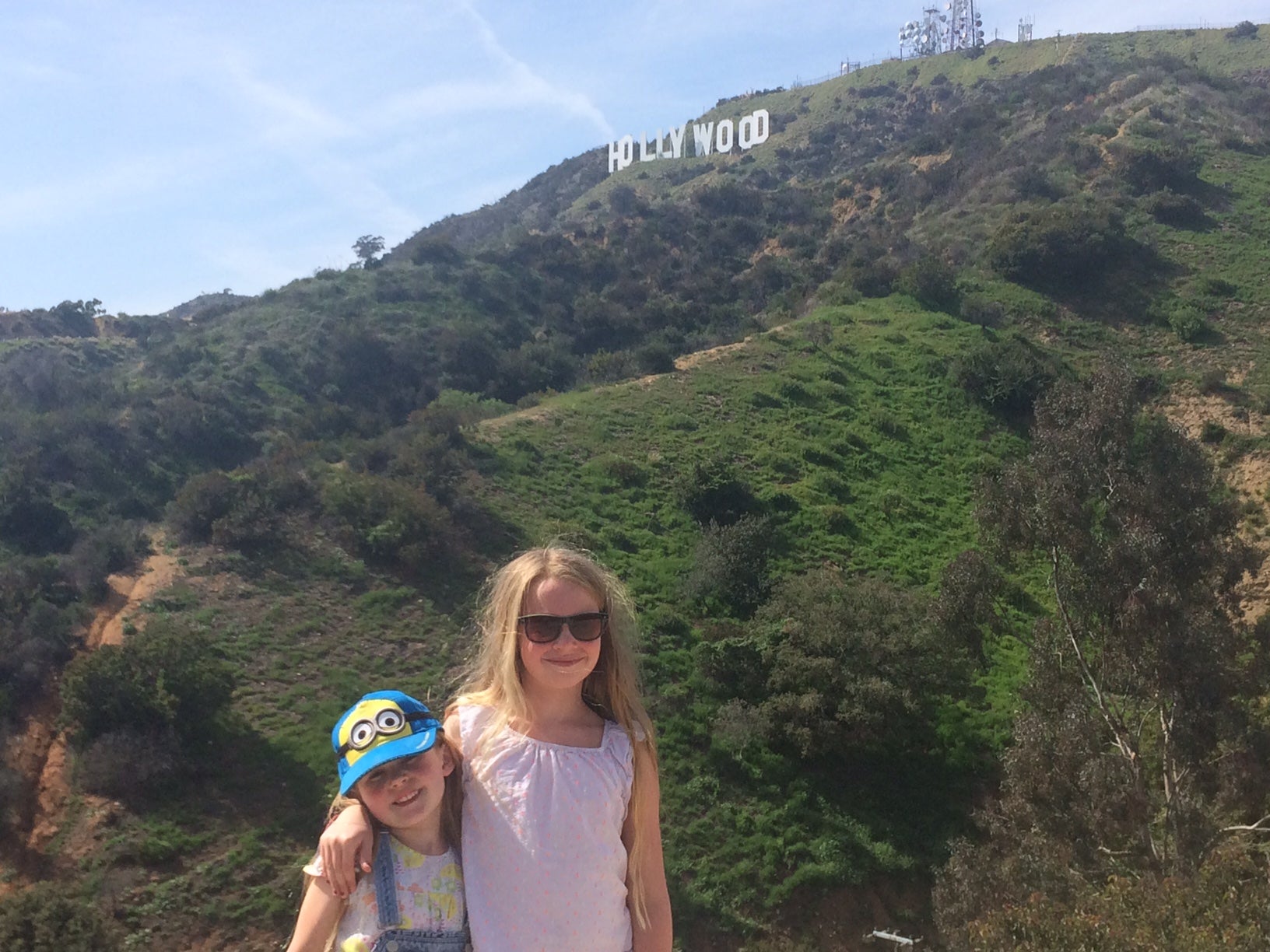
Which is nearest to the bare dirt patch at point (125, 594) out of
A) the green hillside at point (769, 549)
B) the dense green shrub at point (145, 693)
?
the green hillside at point (769, 549)

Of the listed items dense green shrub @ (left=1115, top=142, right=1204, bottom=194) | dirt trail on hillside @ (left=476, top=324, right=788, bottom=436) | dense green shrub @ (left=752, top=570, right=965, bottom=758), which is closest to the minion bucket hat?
dense green shrub @ (left=752, top=570, right=965, bottom=758)

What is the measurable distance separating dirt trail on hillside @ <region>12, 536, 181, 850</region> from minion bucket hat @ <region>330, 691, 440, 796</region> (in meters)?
10.5

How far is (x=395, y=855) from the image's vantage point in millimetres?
2008

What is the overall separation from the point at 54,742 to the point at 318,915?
12.1m

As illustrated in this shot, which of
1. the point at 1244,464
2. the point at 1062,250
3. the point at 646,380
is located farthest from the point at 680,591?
the point at 1062,250

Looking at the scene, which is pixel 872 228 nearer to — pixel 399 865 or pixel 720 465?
pixel 720 465

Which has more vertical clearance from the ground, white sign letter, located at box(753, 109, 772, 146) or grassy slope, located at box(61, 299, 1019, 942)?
white sign letter, located at box(753, 109, 772, 146)

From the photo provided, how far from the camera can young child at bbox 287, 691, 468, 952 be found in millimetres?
1945

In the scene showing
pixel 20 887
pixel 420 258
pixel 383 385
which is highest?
pixel 420 258

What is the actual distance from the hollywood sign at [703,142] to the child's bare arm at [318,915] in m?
65.0

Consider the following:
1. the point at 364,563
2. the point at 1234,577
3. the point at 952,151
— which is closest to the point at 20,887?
the point at 364,563

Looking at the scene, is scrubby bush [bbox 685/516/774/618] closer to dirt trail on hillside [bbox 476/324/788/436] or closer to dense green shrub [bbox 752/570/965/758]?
dense green shrub [bbox 752/570/965/758]

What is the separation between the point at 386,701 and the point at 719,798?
406 inches

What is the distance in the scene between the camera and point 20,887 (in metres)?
9.39
